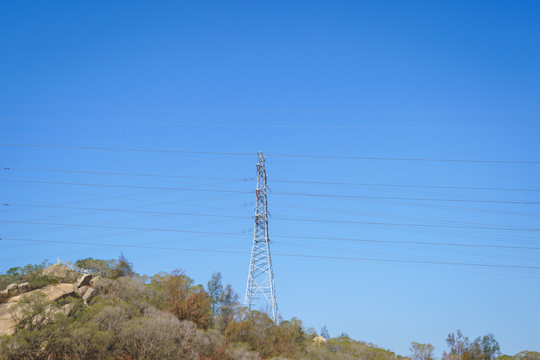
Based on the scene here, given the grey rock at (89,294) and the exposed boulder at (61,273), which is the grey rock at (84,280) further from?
the exposed boulder at (61,273)

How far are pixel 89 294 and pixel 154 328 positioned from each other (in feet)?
31.5

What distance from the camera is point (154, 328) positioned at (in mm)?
44531

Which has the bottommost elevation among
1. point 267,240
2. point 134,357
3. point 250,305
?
point 134,357

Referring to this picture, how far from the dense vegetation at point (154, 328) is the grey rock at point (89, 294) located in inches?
25.0

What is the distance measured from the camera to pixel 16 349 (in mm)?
38344

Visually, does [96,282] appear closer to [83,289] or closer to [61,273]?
[83,289]

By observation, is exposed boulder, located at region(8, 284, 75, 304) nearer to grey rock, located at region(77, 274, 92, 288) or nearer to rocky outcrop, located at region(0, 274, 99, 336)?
rocky outcrop, located at region(0, 274, 99, 336)

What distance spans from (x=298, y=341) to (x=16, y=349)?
31.0m

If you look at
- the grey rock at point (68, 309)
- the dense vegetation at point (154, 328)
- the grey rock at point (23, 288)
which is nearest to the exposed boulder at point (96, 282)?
the dense vegetation at point (154, 328)

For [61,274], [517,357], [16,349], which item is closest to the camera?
[16,349]

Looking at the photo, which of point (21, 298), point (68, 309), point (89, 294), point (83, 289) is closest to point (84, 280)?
point (83, 289)

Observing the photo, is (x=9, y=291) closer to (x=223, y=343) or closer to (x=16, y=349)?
(x=16, y=349)

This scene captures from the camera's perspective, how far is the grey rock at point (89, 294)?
49934 millimetres

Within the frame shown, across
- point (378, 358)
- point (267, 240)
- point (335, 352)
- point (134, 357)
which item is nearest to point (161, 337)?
point (134, 357)
